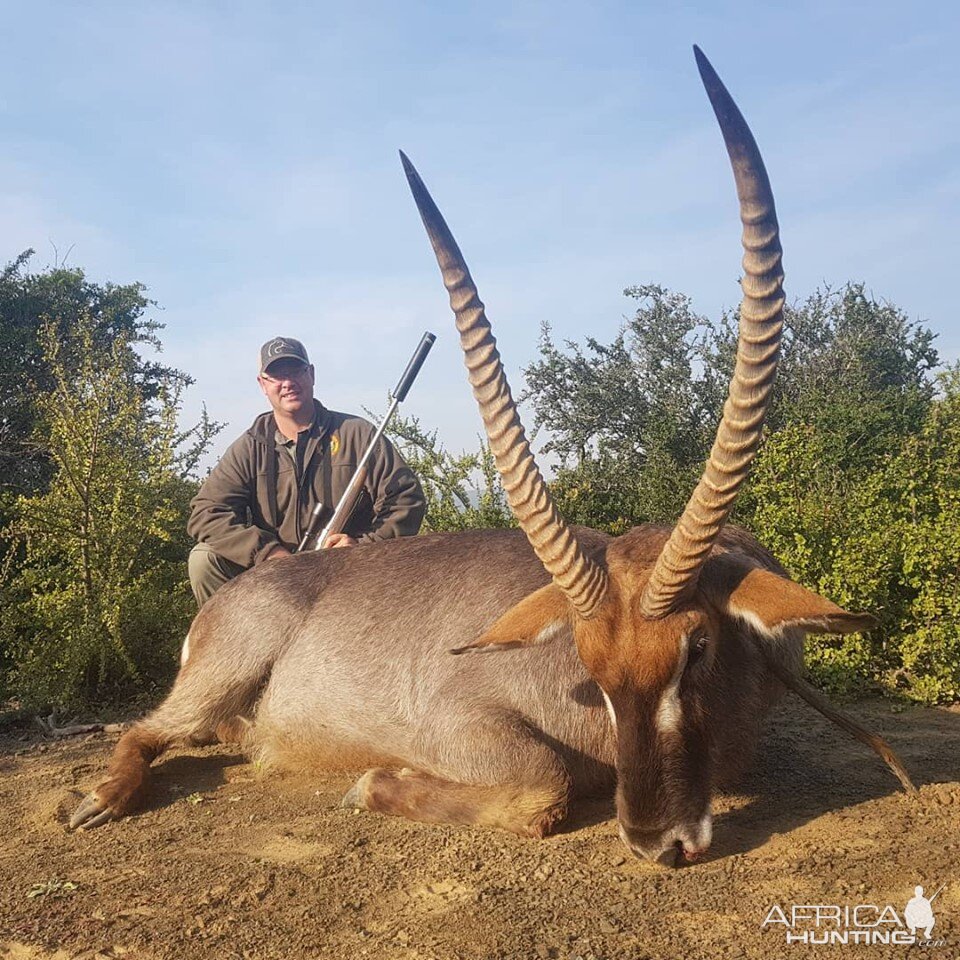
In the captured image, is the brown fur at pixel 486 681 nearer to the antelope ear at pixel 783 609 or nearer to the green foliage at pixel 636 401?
the antelope ear at pixel 783 609

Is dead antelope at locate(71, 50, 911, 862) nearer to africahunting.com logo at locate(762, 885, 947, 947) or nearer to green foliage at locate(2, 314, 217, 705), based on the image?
africahunting.com logo at locate(762, 885, 947, 947)

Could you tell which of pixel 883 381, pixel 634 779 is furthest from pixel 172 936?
pixel 883 381

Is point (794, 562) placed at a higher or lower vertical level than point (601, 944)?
higher

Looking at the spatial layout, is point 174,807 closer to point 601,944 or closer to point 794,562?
point 601,944

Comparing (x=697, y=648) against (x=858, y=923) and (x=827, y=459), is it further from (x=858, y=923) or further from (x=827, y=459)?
(x=827, y=459)

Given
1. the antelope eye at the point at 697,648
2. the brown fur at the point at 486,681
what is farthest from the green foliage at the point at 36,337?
the antelope eye at the point at 697,648

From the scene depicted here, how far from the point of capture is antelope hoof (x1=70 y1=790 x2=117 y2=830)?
4152 mm

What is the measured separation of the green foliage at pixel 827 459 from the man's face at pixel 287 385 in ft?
8.63

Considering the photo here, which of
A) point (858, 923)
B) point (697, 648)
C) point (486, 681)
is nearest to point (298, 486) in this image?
point (486, 681)

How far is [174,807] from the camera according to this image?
14.4 feet

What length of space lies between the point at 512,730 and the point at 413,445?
4859 mm

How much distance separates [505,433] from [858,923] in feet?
6.31

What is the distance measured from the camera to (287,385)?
721cm

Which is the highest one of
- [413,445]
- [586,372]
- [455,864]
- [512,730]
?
[586,372]
